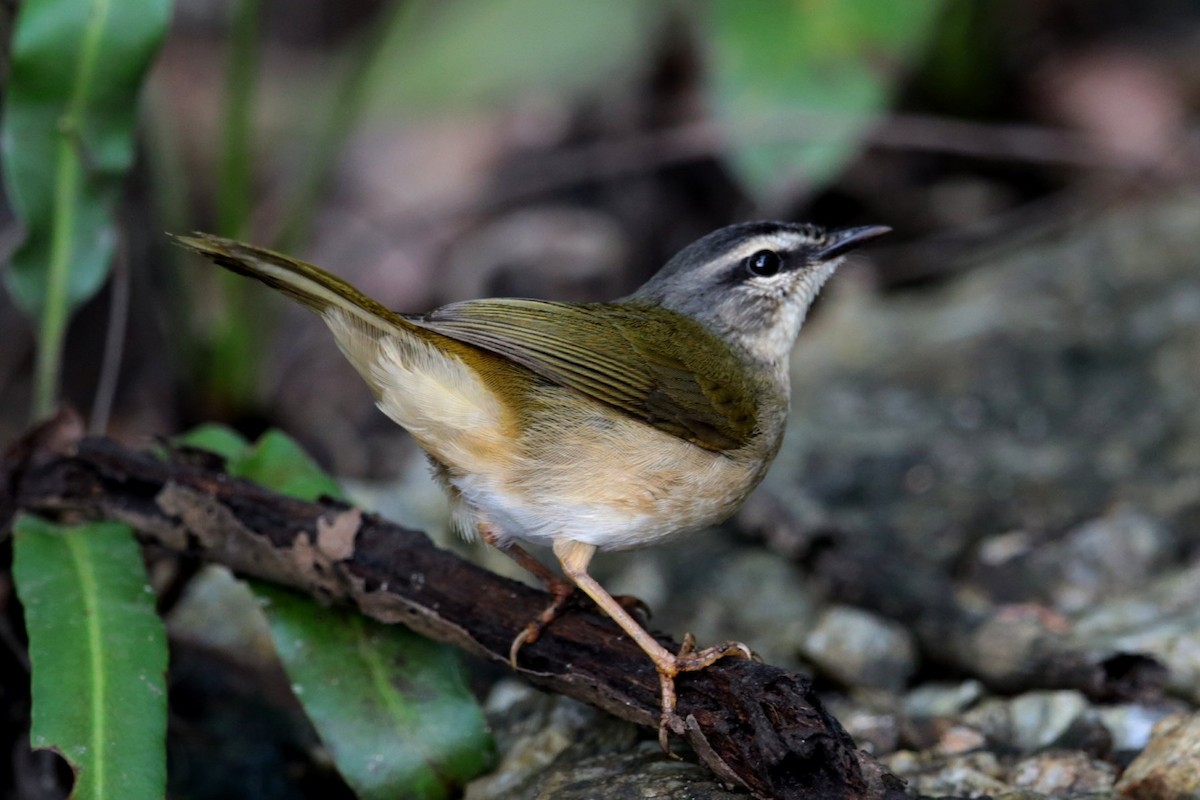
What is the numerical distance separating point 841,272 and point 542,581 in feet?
5.88

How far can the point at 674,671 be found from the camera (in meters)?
2.94

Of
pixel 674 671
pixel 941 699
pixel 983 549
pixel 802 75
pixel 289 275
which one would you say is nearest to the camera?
pixel 289 275

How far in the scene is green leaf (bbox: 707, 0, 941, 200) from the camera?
5.52m

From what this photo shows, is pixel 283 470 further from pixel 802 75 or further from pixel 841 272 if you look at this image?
pixel 802 75

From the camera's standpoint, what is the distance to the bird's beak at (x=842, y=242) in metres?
3.88

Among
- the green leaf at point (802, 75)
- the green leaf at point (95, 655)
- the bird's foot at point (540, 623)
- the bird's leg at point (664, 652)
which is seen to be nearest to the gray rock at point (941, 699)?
the bird's leg at point (664, 652)

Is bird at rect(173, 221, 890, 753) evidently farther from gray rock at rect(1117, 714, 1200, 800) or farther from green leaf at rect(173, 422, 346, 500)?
gray rock at rect(1117, 714, 1200, 800)

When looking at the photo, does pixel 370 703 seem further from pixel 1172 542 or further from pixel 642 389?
pixel 1172 542

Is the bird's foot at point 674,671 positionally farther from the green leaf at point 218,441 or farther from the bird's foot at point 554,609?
the green leaf at point 218,441

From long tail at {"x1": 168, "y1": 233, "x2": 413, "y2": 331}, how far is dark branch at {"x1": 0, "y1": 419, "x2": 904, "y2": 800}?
0.61 metres

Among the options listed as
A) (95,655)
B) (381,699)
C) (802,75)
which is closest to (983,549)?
(381,699)

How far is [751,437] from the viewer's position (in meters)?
3.61

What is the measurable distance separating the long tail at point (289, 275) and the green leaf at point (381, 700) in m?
0.87

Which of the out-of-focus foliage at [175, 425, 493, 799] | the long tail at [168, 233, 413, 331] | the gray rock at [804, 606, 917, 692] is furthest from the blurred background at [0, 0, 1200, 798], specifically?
the long tail at [168, 233, 413, 331]
